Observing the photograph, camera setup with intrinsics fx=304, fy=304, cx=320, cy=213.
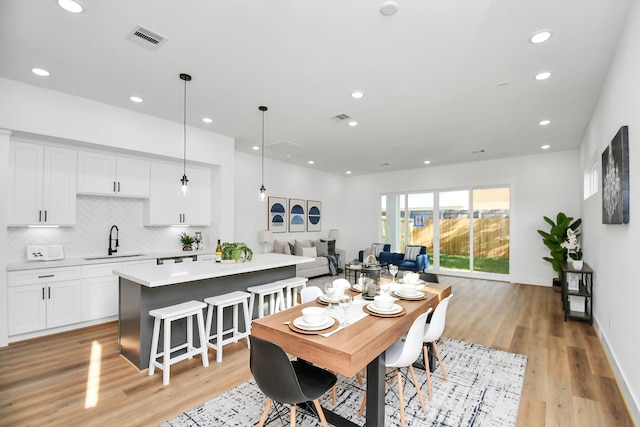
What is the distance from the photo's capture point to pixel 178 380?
2.74m

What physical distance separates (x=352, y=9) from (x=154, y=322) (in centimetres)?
318

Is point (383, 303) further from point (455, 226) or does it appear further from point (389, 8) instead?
point (455, 226)

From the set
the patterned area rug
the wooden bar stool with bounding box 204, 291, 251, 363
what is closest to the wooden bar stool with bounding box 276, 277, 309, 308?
the wooden bar stool with bounding box 204, 291, 251, 363

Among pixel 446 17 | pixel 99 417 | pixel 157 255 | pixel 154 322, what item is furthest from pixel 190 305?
pixel 446 17

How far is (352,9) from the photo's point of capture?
85.1 inches

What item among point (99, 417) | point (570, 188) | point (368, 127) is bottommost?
point (99, 417)

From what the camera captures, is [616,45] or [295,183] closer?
[616,45]

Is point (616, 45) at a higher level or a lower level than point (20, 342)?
higher

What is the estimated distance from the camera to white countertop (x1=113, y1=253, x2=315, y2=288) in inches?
109

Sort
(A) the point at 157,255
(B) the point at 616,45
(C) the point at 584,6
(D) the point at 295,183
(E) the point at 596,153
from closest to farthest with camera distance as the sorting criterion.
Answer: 1. (C) the point at 584,6
2. (B) the point at 616,45
3. (E) the point at 596,153
4. (A) the point at 157,255
5. (D) the point at 295,183

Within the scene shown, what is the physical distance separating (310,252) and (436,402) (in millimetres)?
5302

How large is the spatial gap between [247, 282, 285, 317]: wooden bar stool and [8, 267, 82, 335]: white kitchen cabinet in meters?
2.28

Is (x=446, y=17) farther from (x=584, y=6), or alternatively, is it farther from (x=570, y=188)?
(x=570, y=188)

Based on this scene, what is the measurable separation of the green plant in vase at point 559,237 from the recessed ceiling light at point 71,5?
749 centimetres
